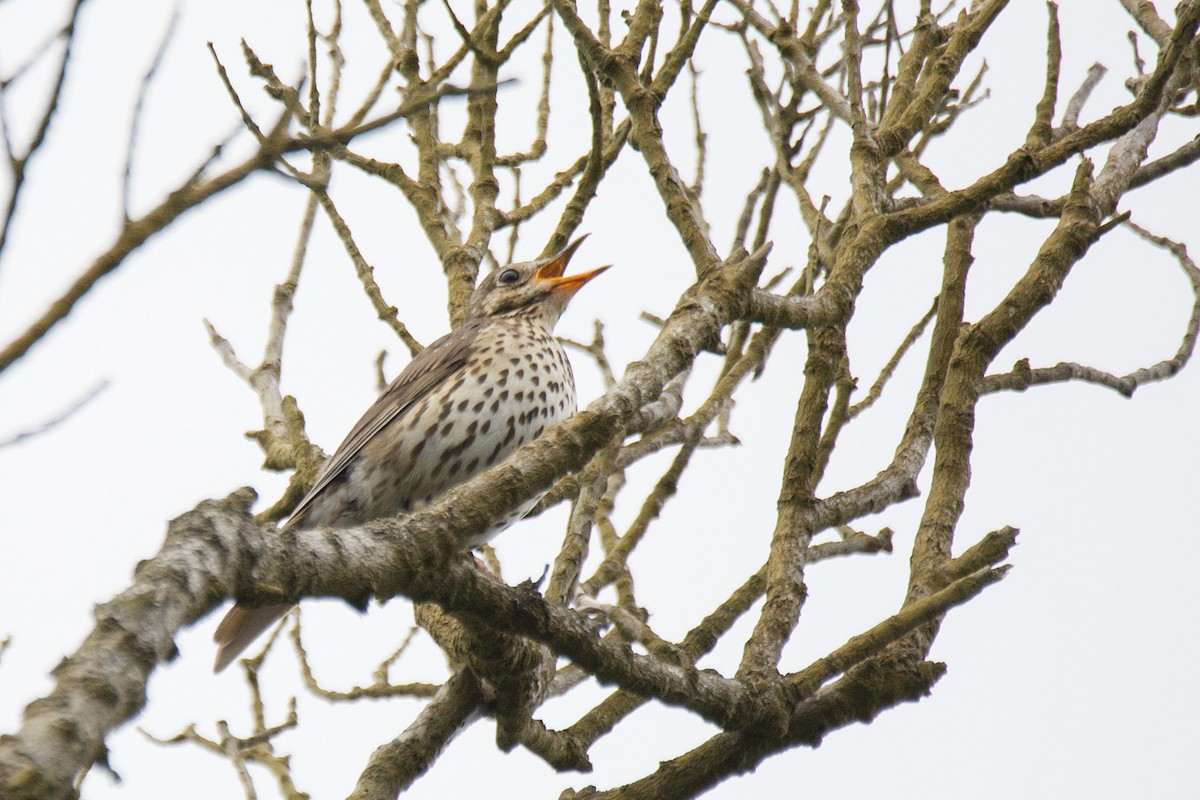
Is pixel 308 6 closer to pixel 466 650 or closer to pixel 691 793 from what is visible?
pixel 466 650

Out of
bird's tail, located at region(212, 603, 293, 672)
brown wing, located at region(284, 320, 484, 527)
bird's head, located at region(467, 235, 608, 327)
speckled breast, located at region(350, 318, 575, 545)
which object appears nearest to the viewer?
bird's tail, located at region(212, 603, 293, 672)

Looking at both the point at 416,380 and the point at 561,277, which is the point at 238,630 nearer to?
the point at 416,380

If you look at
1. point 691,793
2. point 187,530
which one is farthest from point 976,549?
point 187,530

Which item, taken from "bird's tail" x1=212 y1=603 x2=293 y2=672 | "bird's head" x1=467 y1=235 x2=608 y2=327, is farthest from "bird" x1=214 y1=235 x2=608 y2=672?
"bird's head" x1=467 y1=235 x2=608 y2=327

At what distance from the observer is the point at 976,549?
11.9 feet

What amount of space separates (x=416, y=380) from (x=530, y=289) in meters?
1.11

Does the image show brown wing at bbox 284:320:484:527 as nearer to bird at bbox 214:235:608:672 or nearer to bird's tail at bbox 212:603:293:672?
bird at bbox 214:235:608:672

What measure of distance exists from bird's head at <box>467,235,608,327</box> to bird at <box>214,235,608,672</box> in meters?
0.44

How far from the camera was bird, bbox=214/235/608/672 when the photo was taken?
17.6 feet

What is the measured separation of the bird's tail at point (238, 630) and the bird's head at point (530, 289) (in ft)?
6.89

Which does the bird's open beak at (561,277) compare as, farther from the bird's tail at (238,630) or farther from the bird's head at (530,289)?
the bird's tail at (238,630)

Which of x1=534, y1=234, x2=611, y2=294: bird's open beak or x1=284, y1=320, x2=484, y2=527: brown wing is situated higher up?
x1=534, y1=234, x2=611, y2=294: bird's open beak

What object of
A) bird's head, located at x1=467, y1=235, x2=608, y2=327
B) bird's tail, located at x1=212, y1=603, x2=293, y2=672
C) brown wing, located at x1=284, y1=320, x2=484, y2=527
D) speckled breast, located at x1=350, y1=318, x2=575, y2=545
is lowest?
bird's tail, located at x1=212, y1=603, x2=293, y2=672

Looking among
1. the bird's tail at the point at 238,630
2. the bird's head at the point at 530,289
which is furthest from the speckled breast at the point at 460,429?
the bird's head at the point at 530,289
